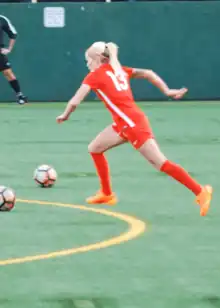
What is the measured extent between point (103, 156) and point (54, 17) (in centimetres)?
1652

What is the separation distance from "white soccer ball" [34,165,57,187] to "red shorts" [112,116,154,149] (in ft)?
7.11

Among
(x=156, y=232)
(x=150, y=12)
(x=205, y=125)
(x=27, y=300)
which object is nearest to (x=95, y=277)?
(x=27, y=300)

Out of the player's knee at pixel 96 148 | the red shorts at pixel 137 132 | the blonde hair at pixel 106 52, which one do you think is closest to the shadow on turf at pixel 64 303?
the red shorts at pixel 137 132

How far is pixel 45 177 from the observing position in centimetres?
1389

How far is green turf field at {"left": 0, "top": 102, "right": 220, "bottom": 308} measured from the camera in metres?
7.94

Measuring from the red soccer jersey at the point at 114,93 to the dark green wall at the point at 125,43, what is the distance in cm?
1667

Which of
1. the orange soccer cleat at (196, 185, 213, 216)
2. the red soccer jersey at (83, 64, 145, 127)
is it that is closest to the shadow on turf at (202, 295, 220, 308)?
the orange soccer cleat at (196, 185, 213, 216)

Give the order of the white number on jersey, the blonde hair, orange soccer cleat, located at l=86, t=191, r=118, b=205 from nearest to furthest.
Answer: the blonde hair → the white number on jersey → orange soccer cleat, located at l=86, t=191, r=118, b=205

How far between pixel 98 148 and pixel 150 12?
16.6m

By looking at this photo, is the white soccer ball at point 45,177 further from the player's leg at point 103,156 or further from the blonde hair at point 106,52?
the blonde hair at point 106,52

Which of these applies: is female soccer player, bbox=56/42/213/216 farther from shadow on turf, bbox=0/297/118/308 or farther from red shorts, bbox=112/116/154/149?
shadow on turf, bbox=0/297/118/308

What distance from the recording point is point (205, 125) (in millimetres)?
22688

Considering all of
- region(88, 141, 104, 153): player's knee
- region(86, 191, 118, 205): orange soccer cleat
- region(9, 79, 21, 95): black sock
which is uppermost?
region(88, 141, 104, 153): player's knee

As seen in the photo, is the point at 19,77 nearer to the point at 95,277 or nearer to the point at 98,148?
the point at 98,148
